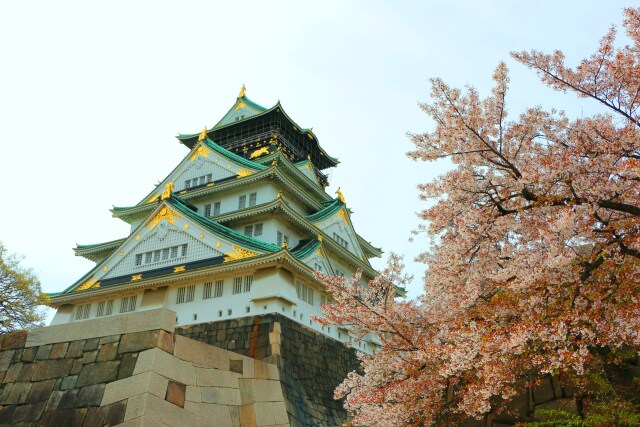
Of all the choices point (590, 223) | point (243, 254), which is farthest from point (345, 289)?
point (243, 254)

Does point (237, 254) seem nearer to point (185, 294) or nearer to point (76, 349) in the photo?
point (185, 294)

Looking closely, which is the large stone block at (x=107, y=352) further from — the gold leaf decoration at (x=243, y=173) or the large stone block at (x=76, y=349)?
the gold leaf decoration at (x=243, y=173)

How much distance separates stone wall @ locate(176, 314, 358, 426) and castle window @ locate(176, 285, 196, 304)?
52.9 inches

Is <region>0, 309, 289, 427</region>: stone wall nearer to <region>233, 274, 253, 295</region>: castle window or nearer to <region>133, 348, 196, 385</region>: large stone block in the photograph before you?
<region>133, 348, 196, 385</region>: large stone block

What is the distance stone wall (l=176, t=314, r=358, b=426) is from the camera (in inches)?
685

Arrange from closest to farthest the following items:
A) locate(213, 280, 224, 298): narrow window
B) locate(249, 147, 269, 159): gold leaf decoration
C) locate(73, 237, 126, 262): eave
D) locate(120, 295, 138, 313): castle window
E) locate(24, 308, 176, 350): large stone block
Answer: locate(24, 308, 176, 350): large stone block < locate(213, 280, 224, 298): narrow window < locate(120, 295, 138, 313): castle window < locate(73, 237, 126, 262): eave < locate(249, 147, 269, 159): gold leaf decoration

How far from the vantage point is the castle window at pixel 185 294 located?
806 inches

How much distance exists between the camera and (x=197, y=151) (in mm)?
A: 27953

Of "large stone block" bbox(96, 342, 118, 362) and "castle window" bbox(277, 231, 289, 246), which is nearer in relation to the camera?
"large stone block" bbox(96, 342, 118, 362)

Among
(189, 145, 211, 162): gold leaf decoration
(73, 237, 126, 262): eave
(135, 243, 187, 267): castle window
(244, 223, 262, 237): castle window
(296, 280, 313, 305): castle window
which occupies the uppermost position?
(189, 145, 211, 162): gold leaf decoration

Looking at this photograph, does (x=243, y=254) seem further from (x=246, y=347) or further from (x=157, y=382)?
(x=157, y=382)

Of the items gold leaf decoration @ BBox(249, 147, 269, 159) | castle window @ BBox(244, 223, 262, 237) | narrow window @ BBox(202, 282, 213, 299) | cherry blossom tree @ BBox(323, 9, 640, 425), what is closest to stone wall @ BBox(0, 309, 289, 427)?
cherry blossom tree @ BBox(323, 9, 640, 425)

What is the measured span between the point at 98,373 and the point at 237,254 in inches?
467

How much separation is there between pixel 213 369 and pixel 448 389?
411 cm
